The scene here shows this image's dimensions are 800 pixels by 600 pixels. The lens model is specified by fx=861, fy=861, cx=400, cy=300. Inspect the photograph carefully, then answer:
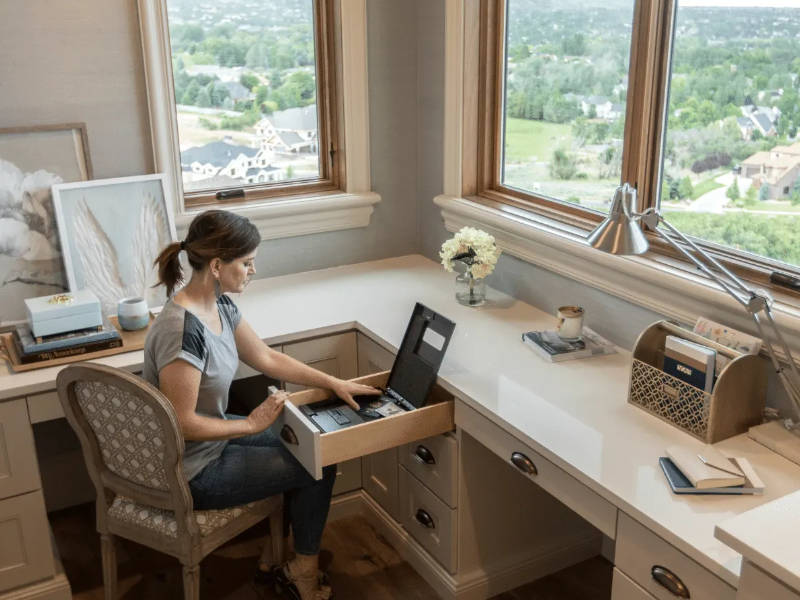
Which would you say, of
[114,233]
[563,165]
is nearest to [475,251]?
[563,165]

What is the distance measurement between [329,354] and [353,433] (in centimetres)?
61

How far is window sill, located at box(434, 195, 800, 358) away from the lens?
6.82 ft

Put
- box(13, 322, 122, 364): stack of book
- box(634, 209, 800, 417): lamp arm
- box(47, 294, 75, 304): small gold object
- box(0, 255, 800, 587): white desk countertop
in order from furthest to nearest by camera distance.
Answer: box(47, 294, 75, 304): small gold object
box(13, 322, 122, 364): stack of book
box(634, 209, 800, 417): lamp arm
box(0, 255, 800, 587): white desk countertop

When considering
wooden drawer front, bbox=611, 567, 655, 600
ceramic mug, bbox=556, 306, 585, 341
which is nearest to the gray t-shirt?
ceramic mug, bbox=556, 306, 585, 341

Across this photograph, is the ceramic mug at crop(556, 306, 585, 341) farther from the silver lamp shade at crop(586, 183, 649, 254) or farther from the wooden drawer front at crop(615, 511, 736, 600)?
the wooden drawer front at crop(615, 511, 736, 600)

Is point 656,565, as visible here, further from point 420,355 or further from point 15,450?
point 15,450

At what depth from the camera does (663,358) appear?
2213mm

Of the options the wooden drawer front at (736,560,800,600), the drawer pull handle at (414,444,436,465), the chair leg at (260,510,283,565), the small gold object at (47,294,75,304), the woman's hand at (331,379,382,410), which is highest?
the small gold object at (47,294,75,304)

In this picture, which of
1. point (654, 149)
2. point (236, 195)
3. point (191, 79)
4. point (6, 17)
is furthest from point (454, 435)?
point (6, 17)

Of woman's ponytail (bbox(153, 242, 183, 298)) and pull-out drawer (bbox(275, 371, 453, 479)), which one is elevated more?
woman's ponytail (bbox(153, 242, 183, 298))

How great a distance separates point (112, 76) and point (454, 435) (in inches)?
61.0

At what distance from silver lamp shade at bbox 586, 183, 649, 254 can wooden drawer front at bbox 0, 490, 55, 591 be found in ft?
5.43

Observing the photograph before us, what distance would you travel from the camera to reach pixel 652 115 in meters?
2.36

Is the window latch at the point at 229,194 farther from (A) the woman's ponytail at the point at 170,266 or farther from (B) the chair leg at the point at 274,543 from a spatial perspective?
(B) the chair leg at the point at 274,543
